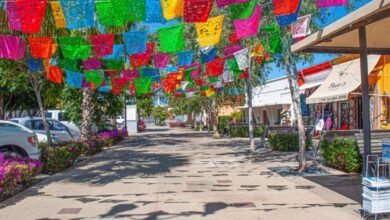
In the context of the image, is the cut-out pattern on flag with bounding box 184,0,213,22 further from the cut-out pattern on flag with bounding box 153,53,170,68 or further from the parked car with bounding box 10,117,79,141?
the parked car with bounding box 10,117,79,141

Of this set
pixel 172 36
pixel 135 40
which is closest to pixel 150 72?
pixel 135 40

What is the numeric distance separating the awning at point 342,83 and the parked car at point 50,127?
11.1 meters

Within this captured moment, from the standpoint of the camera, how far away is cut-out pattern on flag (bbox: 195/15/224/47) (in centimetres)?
1096

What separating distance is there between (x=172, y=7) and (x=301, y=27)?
128 inches

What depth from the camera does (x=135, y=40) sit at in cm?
1202

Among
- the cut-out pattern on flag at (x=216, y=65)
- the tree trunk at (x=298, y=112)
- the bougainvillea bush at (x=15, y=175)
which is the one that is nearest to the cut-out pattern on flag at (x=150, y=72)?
the cut-out pattern on flag at (x=216, y=65)

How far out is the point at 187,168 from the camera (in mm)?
13898

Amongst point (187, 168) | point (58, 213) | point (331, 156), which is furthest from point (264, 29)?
point (58, 213)

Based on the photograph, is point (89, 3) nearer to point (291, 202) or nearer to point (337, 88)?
point (291, 202)

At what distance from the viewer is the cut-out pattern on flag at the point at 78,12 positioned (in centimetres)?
955

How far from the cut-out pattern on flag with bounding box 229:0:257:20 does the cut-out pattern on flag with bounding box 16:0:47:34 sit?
155 inches

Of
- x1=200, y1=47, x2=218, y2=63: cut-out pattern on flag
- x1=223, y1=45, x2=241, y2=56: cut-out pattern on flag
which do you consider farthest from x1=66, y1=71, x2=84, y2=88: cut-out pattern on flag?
x1=223, y1=45, x2=241, y2=56: cut-out pattern on flag

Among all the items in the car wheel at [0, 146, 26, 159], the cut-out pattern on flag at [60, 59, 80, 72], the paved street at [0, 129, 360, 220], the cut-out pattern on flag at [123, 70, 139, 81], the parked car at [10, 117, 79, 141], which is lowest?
the paved street at [0, 129, 360, 220]

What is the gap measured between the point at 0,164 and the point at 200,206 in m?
4.29
